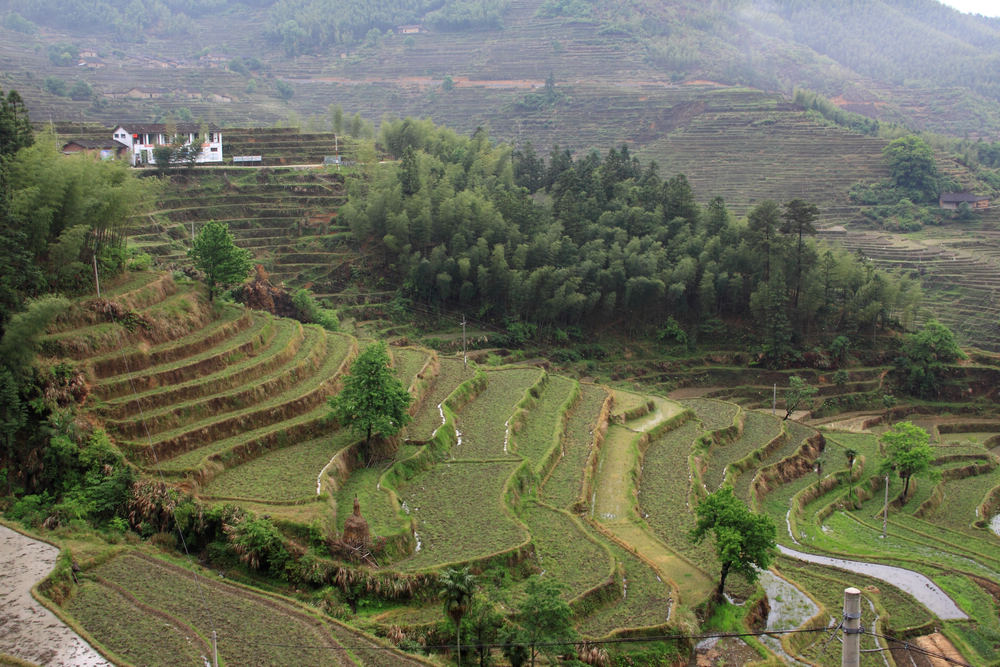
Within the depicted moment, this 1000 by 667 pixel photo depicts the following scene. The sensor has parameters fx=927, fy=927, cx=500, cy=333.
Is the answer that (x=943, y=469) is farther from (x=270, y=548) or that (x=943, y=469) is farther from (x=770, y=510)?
(x=270, y=548)

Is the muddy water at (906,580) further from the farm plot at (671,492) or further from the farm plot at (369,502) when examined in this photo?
the farm plot at (369,502)

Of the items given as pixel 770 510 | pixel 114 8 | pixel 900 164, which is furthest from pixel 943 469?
→ pixel 114 8

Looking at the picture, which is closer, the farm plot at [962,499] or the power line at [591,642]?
the power line at [591,642]

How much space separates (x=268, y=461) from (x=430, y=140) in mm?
41462

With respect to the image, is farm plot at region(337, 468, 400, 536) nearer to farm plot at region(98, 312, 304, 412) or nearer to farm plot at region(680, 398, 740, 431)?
farm plot at region(98, 312, 304, 412)

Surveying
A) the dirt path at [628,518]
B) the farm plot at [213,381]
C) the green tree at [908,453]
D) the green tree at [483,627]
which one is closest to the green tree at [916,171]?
the green tree at [908,453]

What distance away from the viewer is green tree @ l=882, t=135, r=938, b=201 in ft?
247

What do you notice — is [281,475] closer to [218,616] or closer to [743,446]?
[218,616]

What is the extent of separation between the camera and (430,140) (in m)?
62.6

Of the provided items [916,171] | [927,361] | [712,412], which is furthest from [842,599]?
[916,171]

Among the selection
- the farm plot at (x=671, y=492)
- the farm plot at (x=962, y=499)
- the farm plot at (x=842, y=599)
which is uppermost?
the farm plot at (x=671, y=492)

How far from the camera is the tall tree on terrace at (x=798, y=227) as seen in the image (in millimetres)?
52562

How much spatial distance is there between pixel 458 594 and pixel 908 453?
23.6 meters

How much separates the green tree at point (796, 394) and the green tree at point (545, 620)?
30.0 m
